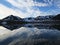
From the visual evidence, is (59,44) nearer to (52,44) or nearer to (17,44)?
(52,44)

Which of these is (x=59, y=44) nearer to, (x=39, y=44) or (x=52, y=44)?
(x=52, y=44)

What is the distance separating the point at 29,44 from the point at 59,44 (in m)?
4.49

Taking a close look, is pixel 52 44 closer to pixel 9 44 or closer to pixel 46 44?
pixel 46 44

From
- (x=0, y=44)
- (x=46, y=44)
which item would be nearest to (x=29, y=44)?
(x=46, y=44)

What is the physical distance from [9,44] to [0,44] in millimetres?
1416

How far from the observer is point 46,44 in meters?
28.2

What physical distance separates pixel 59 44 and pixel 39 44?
9.56 feet

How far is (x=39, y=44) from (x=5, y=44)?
515cm

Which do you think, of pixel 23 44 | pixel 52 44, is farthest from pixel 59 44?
pixel 23 44

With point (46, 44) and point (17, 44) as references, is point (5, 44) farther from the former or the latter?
point (46, 44)

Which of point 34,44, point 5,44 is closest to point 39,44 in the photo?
point 34,44

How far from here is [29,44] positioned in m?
28.9

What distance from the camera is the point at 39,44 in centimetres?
2828

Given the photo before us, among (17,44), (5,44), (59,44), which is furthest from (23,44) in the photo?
(59,44)
